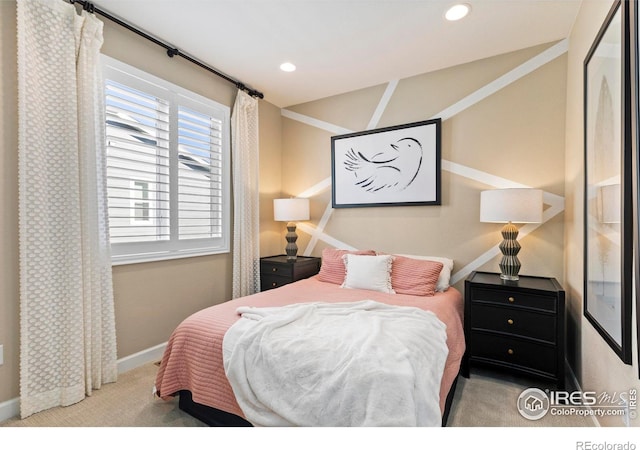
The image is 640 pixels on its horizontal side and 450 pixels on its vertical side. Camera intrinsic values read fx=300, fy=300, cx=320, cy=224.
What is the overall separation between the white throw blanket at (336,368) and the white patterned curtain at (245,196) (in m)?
1.57

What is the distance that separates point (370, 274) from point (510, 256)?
3.83ft

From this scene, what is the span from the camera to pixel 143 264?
8.42ft


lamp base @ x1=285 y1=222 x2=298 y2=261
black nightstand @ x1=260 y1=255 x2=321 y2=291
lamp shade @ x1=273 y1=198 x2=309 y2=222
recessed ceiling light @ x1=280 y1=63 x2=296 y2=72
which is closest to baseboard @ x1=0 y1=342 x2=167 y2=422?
black nightstand @ x1=260 y1=255 x2=321 y2=291

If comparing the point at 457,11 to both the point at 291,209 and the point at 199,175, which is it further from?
the point at 199,175

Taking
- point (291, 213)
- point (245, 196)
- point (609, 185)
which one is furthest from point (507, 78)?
point (245, 196)

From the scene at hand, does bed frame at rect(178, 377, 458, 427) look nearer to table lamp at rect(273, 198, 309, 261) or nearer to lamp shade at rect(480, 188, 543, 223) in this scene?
lamp shade at rect(480, 188, 543, 223)

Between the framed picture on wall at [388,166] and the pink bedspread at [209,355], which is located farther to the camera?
the framed picture on wall at [388,166]

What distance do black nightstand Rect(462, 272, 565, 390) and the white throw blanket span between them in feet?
2.53

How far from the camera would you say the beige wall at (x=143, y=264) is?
6.03 ft

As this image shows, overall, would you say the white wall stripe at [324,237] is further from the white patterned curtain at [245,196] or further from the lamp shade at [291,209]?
the white patterned curtain at [245,196]

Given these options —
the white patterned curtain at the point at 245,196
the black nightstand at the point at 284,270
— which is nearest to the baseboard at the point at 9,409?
the white patterned curtain at the point at 245,196

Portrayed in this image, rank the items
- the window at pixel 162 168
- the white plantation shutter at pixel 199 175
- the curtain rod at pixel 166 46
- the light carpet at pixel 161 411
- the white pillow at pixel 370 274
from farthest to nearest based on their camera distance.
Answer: the white plantation shutter at pixel 199 175, the white pillow at pixel 370 274, the window at pixel 162 168, the curtain rod at pixel 166 46, the light carpet at pixel 161 411
